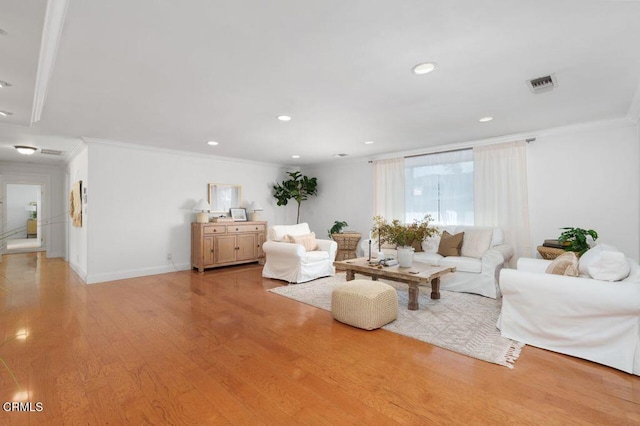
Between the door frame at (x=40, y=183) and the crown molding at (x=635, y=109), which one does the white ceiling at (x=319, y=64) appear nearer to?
the crown molding at (x=635, y=109)

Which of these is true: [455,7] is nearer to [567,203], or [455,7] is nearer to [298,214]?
[567,203]

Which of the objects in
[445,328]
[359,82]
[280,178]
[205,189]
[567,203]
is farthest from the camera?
[280,178]

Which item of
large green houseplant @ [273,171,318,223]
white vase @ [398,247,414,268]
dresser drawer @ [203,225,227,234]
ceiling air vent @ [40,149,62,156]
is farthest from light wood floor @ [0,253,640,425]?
large green houseplant @ [273,171,318,223]

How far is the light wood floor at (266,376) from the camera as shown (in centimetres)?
181

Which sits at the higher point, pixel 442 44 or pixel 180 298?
pixel 442 44

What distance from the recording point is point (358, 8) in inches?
70.3

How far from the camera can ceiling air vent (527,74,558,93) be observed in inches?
106

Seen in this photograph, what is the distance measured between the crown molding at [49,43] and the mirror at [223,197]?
3.30 metres

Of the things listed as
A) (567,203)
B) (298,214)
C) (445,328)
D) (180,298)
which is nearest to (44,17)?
(180,298)

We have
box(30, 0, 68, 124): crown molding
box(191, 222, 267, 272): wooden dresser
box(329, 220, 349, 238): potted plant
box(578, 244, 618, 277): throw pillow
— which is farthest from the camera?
box(329, 220, 349, 238): potted plant

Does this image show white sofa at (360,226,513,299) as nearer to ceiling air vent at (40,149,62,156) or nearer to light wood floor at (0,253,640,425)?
light wood floor at (0,253,640,425)

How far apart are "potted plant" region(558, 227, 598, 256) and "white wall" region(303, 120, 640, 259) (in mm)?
354

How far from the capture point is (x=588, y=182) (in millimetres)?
4133

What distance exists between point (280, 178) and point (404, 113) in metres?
4.51
